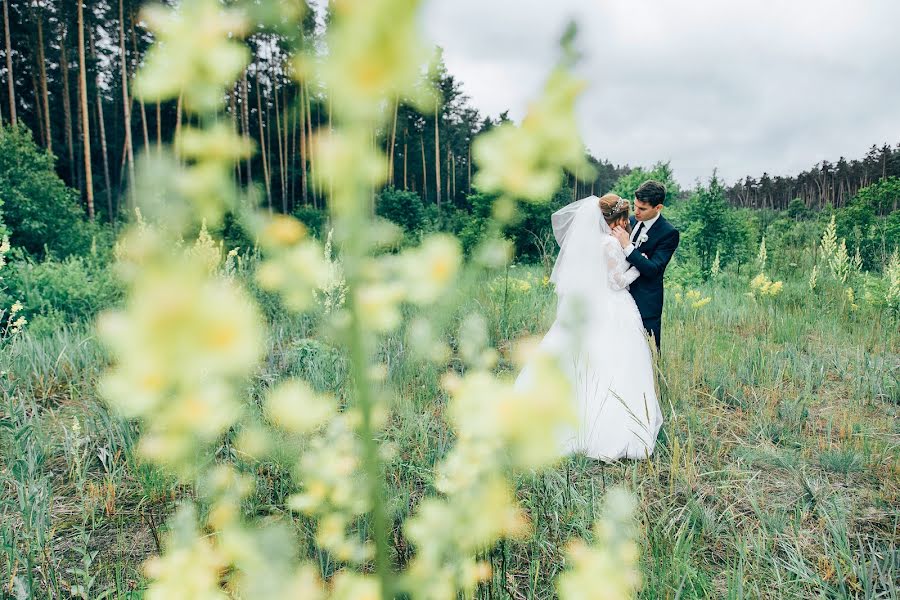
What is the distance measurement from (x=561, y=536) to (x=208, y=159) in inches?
85.2

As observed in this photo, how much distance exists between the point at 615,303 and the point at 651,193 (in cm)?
93

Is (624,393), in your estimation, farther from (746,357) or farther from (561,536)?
(746,357)

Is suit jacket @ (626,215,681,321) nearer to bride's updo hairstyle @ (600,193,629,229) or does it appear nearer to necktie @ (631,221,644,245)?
necktie @ (631,221,644,245)

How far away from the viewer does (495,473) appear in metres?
0.63

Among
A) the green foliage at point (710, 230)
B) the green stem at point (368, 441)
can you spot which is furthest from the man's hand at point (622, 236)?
the green foliage at point (710, 230)

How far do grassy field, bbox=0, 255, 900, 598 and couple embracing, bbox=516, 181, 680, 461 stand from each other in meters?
0.19

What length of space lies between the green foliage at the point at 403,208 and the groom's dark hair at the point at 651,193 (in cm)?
1090

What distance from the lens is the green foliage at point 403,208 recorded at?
1454 cm

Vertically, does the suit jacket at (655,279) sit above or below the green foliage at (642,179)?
below

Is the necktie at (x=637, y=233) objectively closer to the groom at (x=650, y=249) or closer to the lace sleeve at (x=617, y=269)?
the groom at (x=650, y=249)

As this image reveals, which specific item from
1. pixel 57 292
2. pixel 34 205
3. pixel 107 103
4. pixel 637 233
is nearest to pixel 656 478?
pixel 637 233

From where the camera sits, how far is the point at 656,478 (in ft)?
8.36

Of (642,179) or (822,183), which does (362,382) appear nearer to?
(642,179)

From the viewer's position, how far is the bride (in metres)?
3.04
